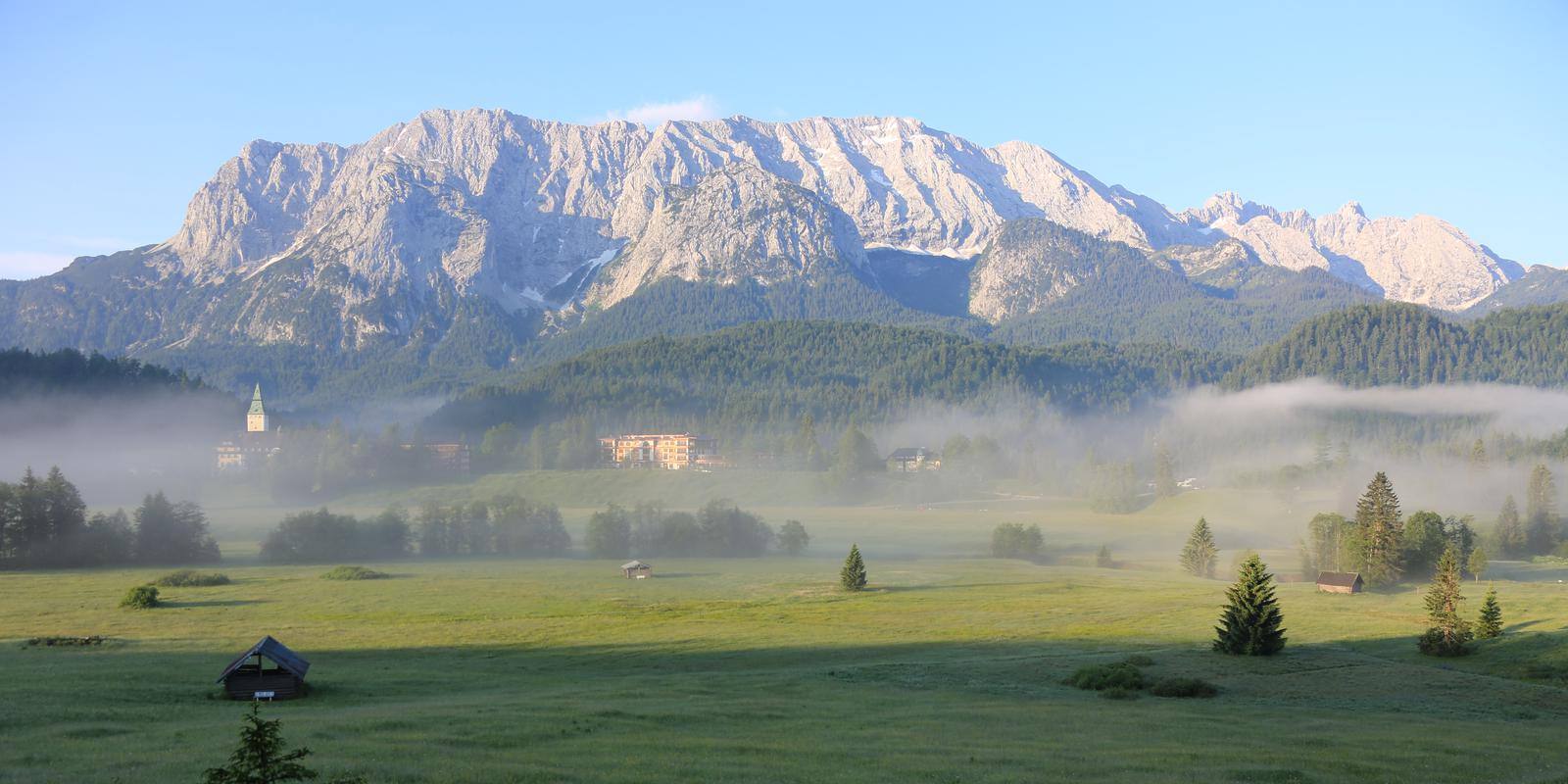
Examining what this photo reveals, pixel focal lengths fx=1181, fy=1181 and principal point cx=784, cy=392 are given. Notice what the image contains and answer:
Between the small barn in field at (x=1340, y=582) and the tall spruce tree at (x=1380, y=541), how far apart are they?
613 centimetres

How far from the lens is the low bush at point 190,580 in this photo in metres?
116

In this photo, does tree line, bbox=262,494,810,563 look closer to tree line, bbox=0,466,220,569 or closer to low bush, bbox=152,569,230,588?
tree line, bbox=0,466,220,569

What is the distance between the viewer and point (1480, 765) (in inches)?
1695

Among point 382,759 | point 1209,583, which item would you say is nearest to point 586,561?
point 1209,583

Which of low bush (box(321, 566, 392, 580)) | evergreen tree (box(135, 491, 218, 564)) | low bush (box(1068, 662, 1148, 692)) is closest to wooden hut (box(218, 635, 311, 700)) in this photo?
low bush (box(1068, 662, 1148, 692))

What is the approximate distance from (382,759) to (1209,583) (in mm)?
110676

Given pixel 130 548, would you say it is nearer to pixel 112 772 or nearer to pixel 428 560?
pixel 428 560

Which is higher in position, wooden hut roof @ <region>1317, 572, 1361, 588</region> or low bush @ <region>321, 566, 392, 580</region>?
low bush @ <region>321, 566, 392, 580</region>

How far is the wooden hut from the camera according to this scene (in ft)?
183

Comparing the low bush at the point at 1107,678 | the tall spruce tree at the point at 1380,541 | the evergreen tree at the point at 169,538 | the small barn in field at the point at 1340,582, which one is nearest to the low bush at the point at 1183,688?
the low bush at the point at 1107,678

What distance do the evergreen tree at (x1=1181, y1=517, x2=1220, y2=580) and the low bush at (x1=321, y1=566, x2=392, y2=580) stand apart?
94955 millimetres

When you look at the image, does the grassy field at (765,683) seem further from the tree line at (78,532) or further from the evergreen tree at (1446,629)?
the tree line at (78,532)

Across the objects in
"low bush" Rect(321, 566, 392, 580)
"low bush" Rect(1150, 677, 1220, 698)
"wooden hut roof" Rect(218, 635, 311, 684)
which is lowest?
"low bush" Rect(1150, 677, 1220, 698)

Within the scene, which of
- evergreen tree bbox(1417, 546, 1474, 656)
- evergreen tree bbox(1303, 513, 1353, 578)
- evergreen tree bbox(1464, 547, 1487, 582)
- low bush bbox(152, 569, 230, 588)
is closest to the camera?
evergreen tree bbox(1417, 546, 1474, 656)
